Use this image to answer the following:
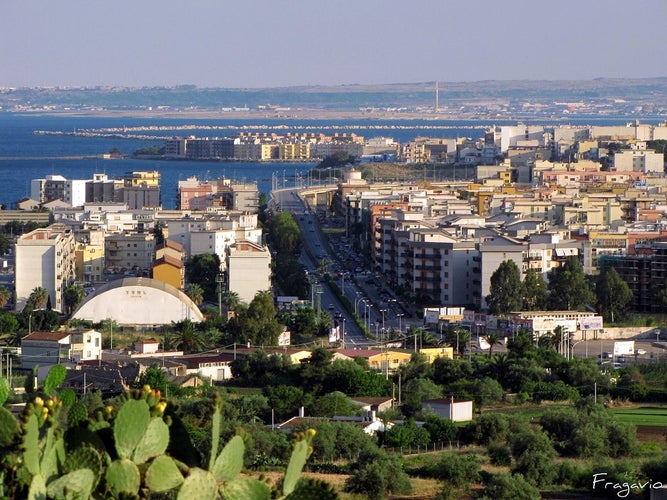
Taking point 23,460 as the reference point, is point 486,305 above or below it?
below

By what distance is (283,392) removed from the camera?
11555 mm

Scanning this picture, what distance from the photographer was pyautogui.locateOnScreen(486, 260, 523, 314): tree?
16.5 metres

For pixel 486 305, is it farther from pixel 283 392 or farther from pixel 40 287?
pixel 283 392

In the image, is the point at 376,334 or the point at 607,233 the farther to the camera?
the point at 607,233

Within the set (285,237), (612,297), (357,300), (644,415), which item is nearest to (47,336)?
(357,300)

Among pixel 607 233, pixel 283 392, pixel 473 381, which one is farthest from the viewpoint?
pixel 607 233

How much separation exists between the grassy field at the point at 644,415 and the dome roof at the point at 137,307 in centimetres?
549

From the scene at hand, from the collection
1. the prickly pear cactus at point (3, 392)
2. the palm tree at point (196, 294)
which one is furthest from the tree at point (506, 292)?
the prickly pear cactus at point (3, 392)

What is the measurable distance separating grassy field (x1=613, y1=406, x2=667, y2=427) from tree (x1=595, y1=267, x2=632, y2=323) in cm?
473

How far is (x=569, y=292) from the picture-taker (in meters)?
16.7

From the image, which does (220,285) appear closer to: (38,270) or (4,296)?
(38,270)

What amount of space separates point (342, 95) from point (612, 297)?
140m

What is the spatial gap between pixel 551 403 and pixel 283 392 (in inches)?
80.1

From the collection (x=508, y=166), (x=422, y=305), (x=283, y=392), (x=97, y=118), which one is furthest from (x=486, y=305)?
(x=97, y=118)
